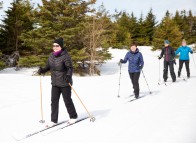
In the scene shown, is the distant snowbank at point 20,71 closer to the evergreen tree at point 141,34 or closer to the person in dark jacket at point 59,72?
the person in dark jacket at point 59,72

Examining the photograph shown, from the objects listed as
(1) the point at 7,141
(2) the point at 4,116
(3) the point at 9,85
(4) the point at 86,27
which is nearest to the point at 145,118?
(1) the point at 7,141

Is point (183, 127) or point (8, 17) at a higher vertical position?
point (8, 17)

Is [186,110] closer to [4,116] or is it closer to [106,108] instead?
[106,108]

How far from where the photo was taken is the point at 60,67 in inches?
214

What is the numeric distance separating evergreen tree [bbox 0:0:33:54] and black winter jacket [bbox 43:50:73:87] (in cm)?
1807

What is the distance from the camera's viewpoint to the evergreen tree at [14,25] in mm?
22344

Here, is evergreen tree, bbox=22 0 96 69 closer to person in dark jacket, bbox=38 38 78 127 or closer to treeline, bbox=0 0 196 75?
treeline, bbox=0 0 196 75

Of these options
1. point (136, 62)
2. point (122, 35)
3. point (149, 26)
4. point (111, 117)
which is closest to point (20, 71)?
point (136, 62)

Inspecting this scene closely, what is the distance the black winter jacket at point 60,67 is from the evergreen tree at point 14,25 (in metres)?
18.1

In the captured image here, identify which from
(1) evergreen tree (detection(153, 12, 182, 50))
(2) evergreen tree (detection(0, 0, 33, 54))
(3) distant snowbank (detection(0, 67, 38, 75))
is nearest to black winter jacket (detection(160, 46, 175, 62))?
(3) distant snowbank (detection(0, 67, 38, 75))

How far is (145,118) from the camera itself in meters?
5.89

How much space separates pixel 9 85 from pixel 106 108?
5.69 metres

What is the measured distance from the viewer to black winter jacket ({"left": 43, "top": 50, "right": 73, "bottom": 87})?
538cm

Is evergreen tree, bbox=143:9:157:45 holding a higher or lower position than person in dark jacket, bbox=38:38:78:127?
higher
